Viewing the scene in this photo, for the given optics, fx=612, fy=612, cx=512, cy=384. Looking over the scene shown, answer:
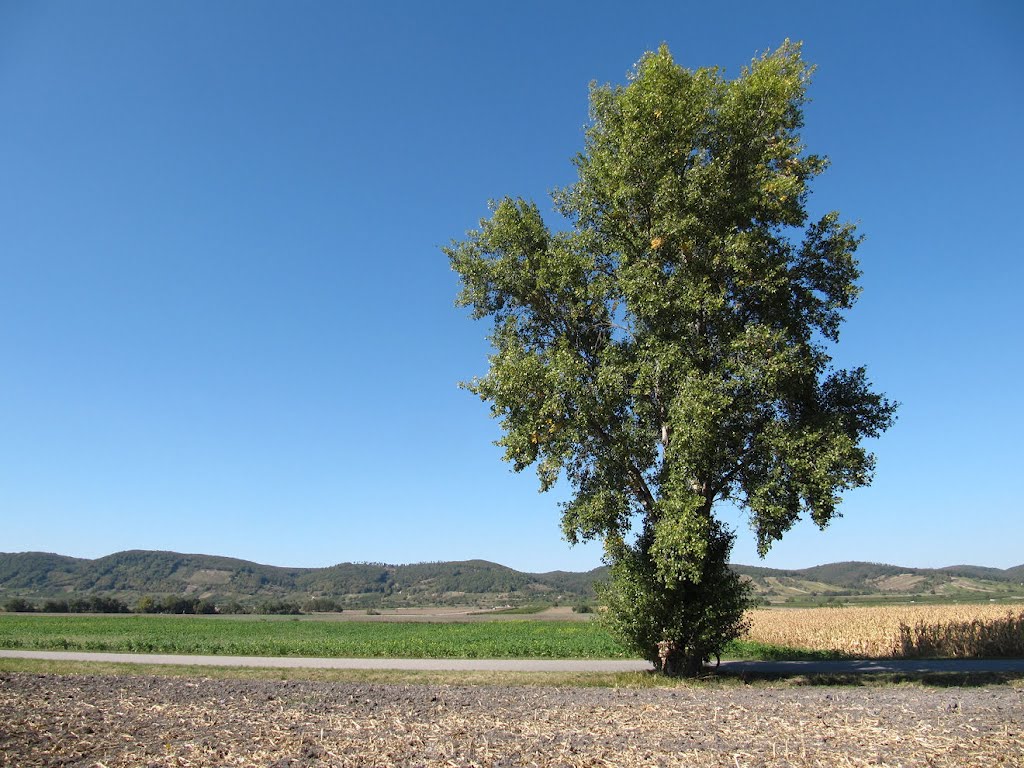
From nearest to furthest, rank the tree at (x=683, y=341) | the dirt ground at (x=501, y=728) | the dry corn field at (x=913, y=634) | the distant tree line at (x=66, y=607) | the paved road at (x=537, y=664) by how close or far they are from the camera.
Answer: the dirt ground at (x=501, y=728)
the tree at (x=683, y=341)
the paved road at (x=537, y=664)
the dry corn field at (x=913, y=634)
the distant tree line at (x=66, y=607)

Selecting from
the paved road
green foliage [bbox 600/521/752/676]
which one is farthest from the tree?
the paved road

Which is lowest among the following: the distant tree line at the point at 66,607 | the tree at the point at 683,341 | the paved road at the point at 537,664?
the distant tree line at the point at 66,607

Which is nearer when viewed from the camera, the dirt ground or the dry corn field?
the dirt ground

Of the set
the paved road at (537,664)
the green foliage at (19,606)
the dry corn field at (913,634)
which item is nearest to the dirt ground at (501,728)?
the paved road at (537,664)

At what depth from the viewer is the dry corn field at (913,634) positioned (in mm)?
26438

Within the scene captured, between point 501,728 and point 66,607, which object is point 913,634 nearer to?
point 501,728

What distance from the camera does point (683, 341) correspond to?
1772 cm

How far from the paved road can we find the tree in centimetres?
Result: 445

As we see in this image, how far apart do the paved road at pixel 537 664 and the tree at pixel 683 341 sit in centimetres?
445

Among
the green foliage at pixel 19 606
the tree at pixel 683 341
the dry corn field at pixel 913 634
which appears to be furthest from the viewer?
the green foliage at pixel 19 606

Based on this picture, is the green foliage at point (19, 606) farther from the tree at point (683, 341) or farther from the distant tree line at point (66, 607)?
the tree at point (683, 341)

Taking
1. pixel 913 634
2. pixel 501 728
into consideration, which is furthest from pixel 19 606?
pixel 913 634

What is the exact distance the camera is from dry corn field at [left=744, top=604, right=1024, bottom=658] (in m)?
26.4

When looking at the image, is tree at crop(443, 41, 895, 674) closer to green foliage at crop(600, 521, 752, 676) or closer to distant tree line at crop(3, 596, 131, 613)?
green foliage at crop(600, 521, 752, 676)
